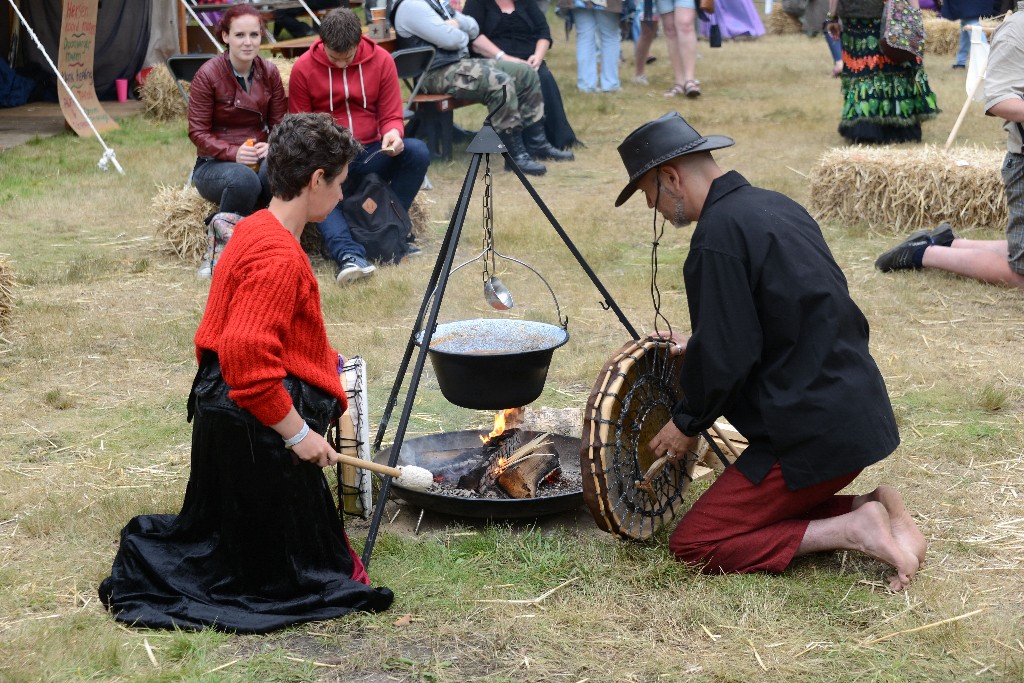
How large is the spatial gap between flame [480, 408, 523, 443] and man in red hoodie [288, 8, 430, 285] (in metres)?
2.61

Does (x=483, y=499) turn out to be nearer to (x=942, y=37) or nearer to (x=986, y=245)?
(x=986, y=245)

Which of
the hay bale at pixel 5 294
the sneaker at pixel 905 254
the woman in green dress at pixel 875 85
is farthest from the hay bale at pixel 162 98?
the sneaker at pixel 905 254

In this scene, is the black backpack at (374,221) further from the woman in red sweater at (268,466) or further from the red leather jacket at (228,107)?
the woman in red sweater at (268,466)

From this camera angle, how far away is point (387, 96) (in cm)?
750

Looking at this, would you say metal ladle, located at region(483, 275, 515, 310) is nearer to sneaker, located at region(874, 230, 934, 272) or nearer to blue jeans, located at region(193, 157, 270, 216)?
blue jeans, located at region(193, 157, 270, 216)

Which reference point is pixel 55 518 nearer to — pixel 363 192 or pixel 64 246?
pixel 363 192

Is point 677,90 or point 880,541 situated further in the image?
point 677,90

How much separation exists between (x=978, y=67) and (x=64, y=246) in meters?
7.13

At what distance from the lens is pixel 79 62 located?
11.5m

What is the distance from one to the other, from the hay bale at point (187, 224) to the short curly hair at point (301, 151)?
4.42m

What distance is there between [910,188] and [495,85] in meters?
3.76

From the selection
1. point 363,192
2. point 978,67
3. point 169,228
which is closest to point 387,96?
point 363,192

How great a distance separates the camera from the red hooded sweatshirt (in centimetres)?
733

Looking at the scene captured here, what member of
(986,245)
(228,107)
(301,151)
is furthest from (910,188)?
(301,151)
